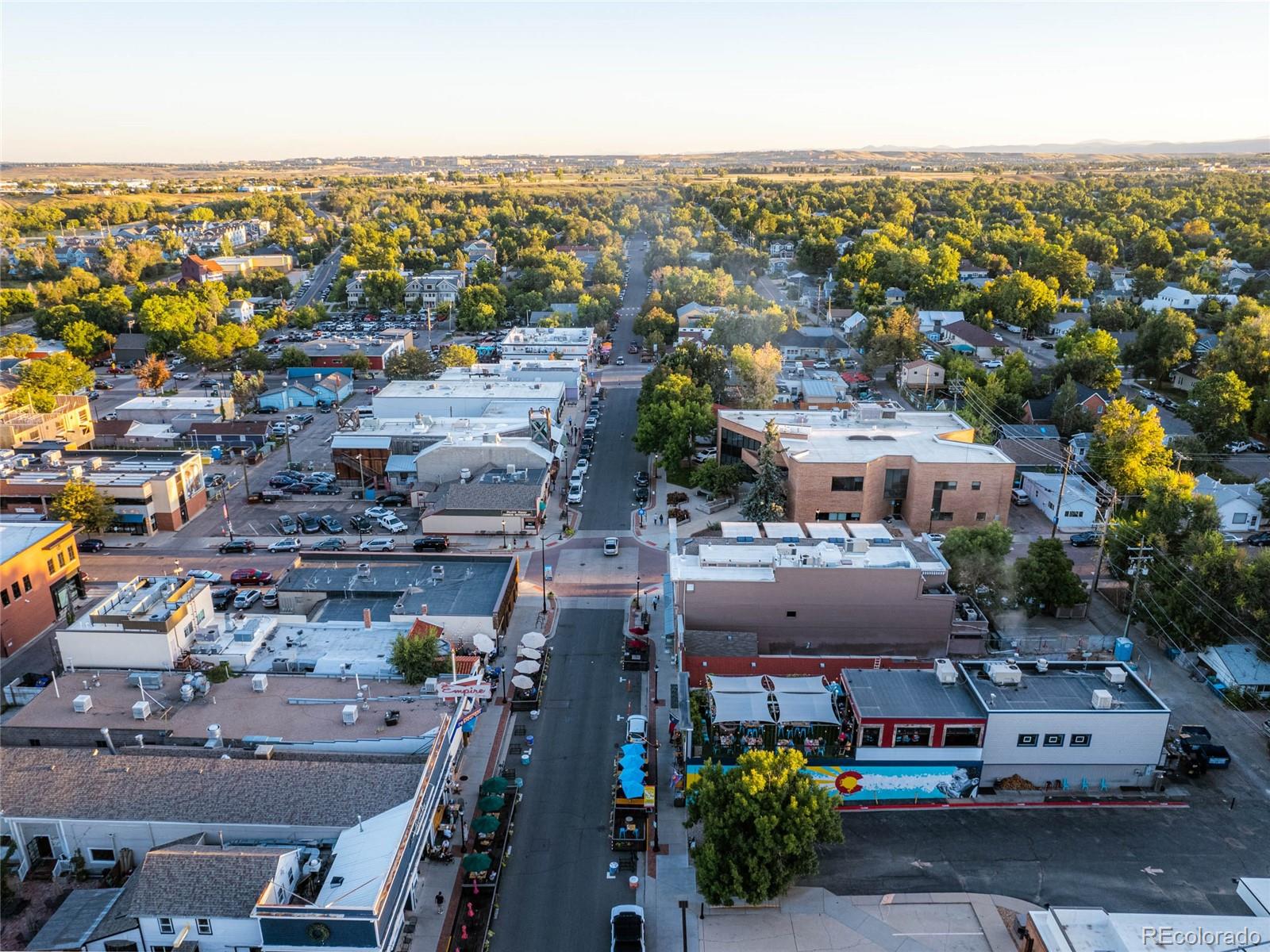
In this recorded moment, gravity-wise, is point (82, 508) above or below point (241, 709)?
below

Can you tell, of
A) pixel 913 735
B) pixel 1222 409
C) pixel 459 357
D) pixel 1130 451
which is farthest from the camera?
pixel 459 357

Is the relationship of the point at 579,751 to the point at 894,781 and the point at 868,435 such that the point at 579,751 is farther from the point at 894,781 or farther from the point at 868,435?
the point at 868,435

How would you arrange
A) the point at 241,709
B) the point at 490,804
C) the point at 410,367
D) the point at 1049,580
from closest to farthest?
the point at 490,804 < the point at 241,709 < the point at 1049,580 < the point at 410,367

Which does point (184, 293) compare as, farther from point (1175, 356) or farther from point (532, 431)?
point (1175, 356)

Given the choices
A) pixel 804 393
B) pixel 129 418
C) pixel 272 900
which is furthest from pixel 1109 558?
pixel 129 418

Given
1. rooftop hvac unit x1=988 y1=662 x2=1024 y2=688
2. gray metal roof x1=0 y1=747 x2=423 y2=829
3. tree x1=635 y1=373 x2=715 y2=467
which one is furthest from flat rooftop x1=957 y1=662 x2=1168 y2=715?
tree x1=635 y1=373 x2=715 y2=467

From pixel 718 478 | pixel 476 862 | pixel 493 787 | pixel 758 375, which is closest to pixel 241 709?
pixel 493 787

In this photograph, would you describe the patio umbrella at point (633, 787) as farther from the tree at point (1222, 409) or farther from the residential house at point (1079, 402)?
the tree at point (1222, 409)

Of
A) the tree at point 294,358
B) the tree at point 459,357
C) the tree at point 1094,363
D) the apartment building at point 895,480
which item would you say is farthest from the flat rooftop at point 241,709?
the tree at point 1094,363
